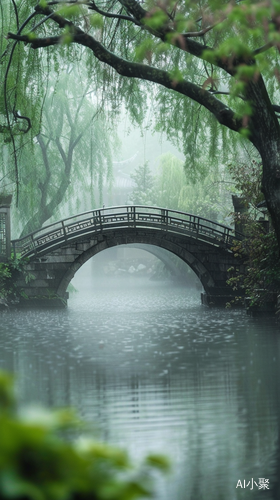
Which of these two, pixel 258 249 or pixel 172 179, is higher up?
pixel 172 179

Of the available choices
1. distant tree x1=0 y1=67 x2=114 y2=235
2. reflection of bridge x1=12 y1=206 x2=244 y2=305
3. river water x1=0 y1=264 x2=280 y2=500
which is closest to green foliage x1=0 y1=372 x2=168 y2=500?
river water x1=0 y1=264 x2=280 y2=500

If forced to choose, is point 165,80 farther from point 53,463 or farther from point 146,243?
point 146,243

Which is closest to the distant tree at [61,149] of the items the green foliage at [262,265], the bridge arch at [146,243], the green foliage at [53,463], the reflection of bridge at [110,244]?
the reflection of bridge at [110,244]

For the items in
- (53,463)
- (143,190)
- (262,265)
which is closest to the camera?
(53,463)

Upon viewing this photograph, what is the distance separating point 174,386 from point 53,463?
6.35 m

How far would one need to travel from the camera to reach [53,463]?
3.22ft

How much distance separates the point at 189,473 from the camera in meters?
3.99

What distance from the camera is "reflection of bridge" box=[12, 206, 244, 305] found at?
19.7 meters

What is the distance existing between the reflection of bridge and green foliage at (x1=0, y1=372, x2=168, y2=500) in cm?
1857

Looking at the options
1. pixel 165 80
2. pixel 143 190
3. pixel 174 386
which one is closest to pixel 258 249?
pixel 174 386

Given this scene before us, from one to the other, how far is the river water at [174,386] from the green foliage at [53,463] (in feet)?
4.72

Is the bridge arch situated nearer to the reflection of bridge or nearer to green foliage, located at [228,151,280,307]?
the reflection of bridge

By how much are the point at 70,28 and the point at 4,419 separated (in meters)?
6.33

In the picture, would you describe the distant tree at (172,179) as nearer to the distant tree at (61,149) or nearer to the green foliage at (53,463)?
the distant tree at (61,149)
